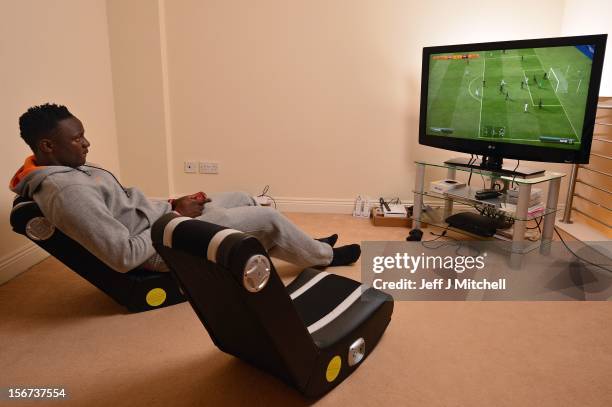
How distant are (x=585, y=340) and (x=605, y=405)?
443mm

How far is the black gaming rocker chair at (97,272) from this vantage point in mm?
1827

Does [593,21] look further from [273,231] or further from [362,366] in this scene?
[362,366]

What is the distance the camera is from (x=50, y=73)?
9.12 ft

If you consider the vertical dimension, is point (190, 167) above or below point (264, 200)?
above

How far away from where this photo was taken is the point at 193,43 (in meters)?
3.51

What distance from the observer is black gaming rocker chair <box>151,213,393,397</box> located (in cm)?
116

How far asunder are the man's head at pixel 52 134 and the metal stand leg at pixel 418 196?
2167 millimetres

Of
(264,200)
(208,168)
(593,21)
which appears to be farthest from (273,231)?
(593,21)

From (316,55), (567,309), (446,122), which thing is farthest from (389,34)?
(567,309)

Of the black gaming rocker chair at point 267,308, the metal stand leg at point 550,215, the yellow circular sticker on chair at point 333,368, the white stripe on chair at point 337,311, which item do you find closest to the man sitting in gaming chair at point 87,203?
the black gaming rocker chair at point 267,308

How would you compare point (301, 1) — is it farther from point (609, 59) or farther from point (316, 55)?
point (609, 59)

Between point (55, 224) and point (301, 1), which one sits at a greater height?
point (301, 1)

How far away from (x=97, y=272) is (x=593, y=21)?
3.33 metres

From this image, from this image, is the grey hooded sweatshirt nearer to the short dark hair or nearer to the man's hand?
the short dark hair
